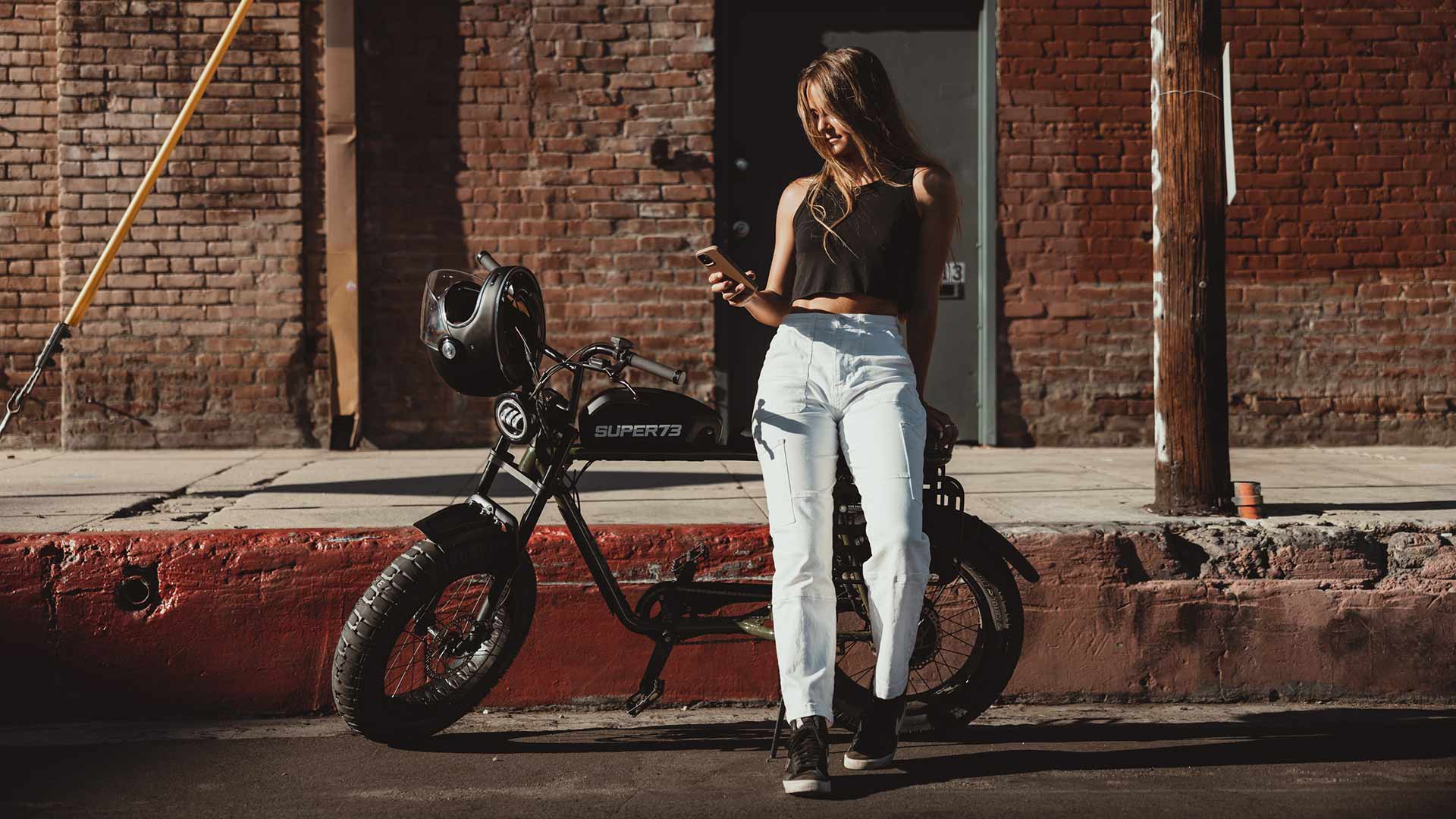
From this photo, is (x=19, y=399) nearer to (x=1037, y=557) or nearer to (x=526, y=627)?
(x=526, y=627)

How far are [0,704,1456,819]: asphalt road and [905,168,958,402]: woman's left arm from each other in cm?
104

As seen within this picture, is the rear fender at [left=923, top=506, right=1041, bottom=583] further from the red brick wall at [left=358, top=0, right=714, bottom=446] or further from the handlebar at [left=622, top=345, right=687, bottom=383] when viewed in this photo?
the red brick wall at [left=358, top=0, right=714, bottom=446]

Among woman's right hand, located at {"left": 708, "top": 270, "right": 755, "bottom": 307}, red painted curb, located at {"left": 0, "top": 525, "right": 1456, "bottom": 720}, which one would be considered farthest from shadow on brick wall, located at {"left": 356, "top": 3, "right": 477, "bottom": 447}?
woman's right hand, located at {"left": 708, "top": 270, "right": 755, "bottom": 307}

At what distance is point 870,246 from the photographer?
3393mm

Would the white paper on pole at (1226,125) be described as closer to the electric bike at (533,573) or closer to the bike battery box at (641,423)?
the electric bike at (533,573)

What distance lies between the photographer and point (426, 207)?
7.58m

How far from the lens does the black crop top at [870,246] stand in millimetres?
3396

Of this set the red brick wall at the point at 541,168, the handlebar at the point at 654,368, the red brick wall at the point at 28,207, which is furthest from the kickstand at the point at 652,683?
the red brick wall at the point at 28,207

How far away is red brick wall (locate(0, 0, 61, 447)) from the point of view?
7488mm

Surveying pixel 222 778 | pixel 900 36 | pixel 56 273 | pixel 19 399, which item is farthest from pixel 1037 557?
pixel 56 273

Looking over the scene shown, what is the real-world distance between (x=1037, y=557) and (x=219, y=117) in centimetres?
530

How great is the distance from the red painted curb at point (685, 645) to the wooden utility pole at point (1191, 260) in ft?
1.74

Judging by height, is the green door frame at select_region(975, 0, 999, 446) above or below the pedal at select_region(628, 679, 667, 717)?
above

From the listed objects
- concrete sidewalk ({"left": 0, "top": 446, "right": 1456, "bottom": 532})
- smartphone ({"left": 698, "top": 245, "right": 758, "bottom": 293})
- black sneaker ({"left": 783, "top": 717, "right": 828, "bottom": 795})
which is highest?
smartphone ({"left": 698, "top": 245, "right": 758, "bottom": 293})
